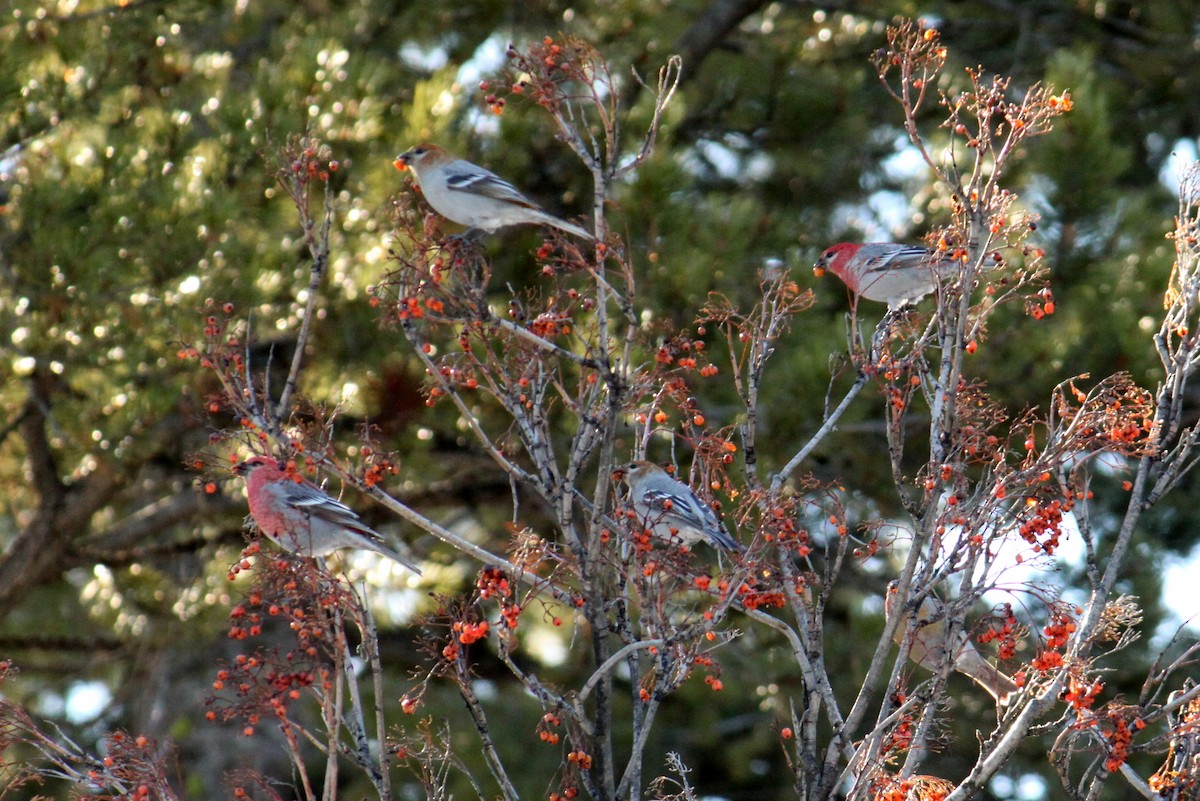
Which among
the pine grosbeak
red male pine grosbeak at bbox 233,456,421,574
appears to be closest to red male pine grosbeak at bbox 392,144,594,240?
the pine grosbeak

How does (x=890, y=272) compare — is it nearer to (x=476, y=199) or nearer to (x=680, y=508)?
(x=476, y=199)

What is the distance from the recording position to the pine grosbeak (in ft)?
12.8

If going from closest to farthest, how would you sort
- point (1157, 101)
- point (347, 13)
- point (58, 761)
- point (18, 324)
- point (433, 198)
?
1. point (58, 761)
2. point (433, 198)
3. point (18, 324)
4. point (347, 13)
5. point (1157, 101)

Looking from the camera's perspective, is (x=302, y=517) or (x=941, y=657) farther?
(x=302, y=517)

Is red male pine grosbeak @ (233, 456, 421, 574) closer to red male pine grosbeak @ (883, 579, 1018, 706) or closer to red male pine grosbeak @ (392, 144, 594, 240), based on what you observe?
red male pine grosbeak @ (392, 144, 594, 240)

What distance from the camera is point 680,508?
4.08m

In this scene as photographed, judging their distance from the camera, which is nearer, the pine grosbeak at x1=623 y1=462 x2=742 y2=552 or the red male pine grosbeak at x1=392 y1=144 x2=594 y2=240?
the pine grosbeak at x1=623 y1=462 x2=742 y2=552


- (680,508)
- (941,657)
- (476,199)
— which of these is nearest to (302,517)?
(680,508)

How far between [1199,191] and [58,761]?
3051 mm

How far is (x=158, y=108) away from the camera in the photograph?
22.6 ft

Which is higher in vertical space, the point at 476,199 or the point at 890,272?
the point at 476,199

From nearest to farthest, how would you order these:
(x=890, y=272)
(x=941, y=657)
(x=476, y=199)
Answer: (x=941, y=657)
(x=476, y=199)
(x=890, y=272)

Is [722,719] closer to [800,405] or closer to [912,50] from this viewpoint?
[800,405]

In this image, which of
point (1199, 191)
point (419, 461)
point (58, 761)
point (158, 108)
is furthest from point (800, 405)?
point (58, 761)
